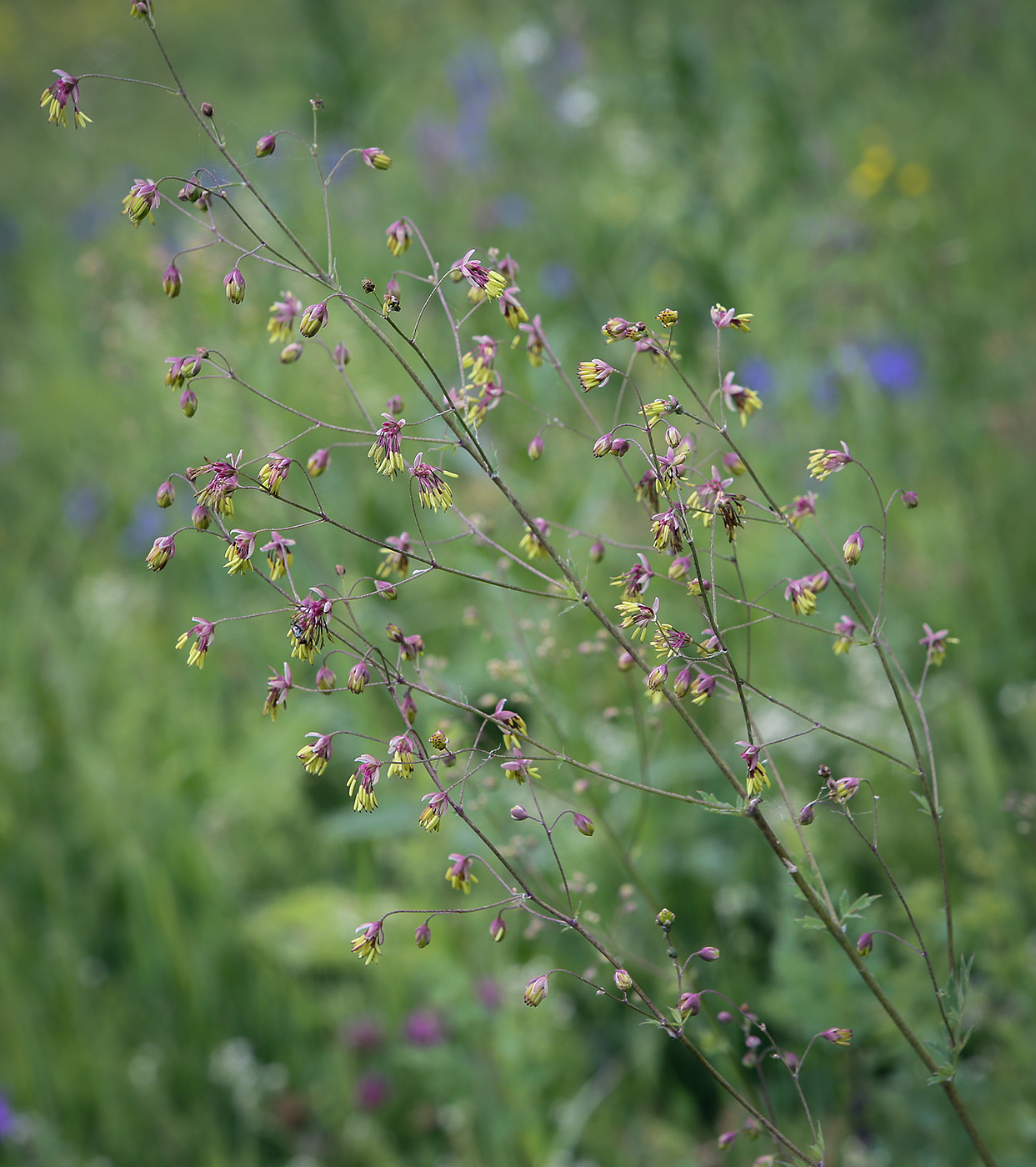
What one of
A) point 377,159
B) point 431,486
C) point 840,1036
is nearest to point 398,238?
point 377,159

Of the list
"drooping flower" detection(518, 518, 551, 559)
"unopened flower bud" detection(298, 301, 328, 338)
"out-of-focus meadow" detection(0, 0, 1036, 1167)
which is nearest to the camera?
"unopened flower bud" detection(298, 301, 328, 338)

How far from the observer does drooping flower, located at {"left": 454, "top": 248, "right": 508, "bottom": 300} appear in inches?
35.7

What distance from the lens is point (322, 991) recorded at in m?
2.53

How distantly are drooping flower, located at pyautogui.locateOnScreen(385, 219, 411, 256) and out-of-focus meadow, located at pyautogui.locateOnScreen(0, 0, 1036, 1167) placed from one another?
0.24 m

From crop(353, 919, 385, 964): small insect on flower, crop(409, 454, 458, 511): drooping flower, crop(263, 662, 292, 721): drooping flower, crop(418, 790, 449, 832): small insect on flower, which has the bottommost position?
crop(353, 919, 385, 964): small insect on flower

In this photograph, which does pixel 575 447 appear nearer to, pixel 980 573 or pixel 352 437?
pixel 352 437

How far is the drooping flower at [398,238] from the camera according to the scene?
1.05m

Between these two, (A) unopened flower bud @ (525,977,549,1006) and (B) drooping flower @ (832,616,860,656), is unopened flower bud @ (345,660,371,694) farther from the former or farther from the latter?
(B) drooping flower @ (832,616,860,656)

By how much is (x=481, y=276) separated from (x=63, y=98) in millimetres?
459

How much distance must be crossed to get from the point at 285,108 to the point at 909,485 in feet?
25.1

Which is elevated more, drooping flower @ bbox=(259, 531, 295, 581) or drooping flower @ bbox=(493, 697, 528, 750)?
drooping flower @ bbox=(259, 531, 295, 581)

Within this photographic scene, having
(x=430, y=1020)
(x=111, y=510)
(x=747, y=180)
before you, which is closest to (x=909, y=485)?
(x=747, y=180)

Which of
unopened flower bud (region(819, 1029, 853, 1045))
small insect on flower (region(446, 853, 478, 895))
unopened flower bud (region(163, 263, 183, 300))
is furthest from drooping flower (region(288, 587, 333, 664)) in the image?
unopened flower bud (region(819, 1029, 853, 1045))

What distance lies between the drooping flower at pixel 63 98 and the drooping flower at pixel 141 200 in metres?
0.08
